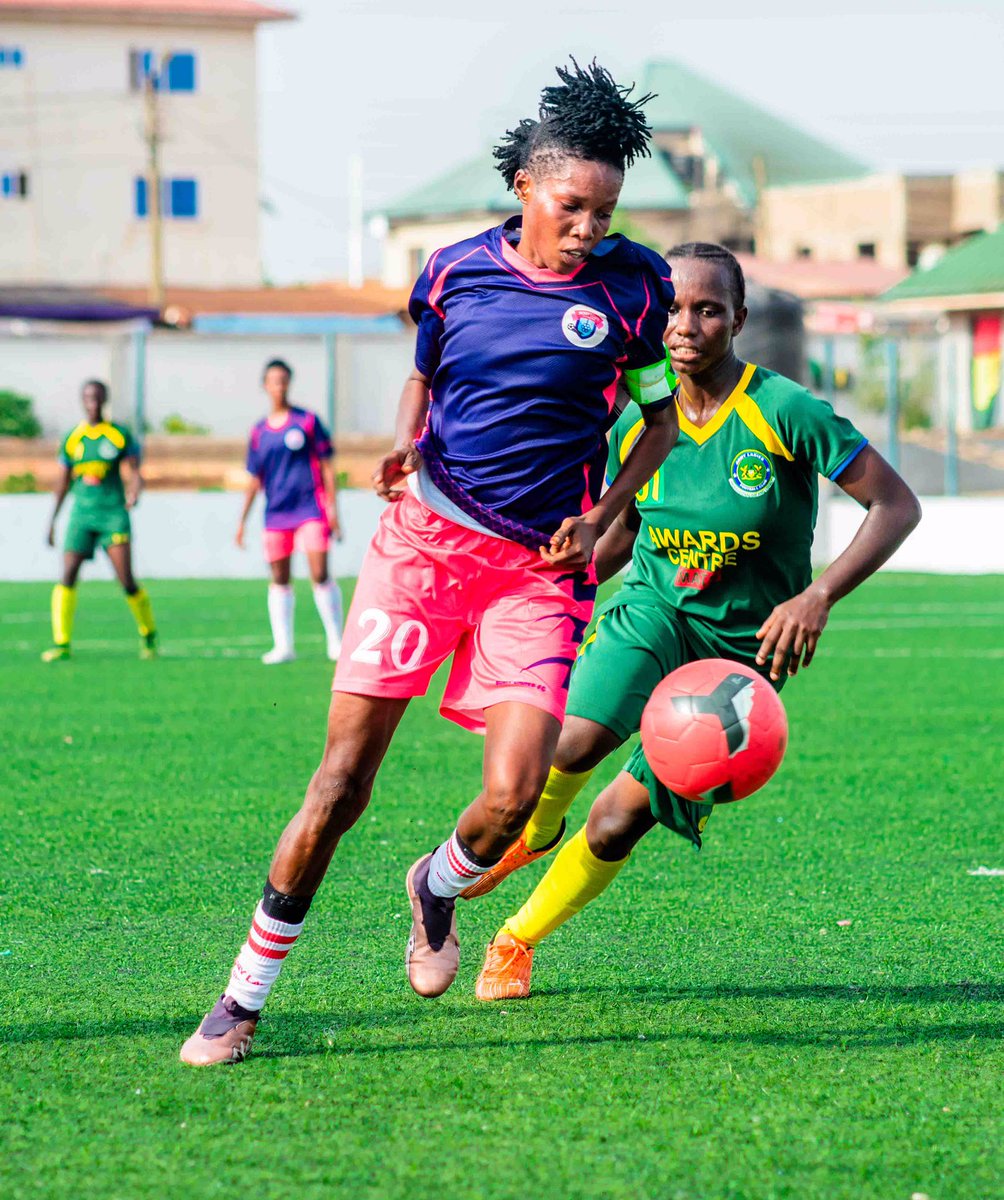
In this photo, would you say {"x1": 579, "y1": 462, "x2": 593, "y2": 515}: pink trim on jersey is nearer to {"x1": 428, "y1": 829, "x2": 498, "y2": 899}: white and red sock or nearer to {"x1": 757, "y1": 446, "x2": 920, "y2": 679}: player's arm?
{"x1": 757, "y1": 446, "x2": 920, "y2": 679}: player's arm

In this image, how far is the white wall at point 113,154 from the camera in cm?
5459

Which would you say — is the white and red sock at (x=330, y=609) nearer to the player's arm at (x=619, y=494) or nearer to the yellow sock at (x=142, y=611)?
the yellow sock at (x=142, y=611)

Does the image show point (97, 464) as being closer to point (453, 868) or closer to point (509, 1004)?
point (509, 1004)

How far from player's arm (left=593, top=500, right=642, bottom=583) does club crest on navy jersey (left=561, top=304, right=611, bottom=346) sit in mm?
956

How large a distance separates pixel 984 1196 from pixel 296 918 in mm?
1789

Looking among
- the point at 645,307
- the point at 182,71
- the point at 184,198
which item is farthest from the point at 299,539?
the point at 182,71

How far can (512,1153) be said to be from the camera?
12.5 feet

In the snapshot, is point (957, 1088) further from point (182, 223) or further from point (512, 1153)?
point (182, 223)

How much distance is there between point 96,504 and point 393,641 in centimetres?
1099

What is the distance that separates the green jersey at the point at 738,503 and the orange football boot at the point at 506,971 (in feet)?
3.51

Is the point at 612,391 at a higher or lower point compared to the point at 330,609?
higher

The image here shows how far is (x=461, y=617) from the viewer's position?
187 inches

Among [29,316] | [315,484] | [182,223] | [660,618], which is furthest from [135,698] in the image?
[182,223]

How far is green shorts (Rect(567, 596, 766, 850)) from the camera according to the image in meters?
5.15
